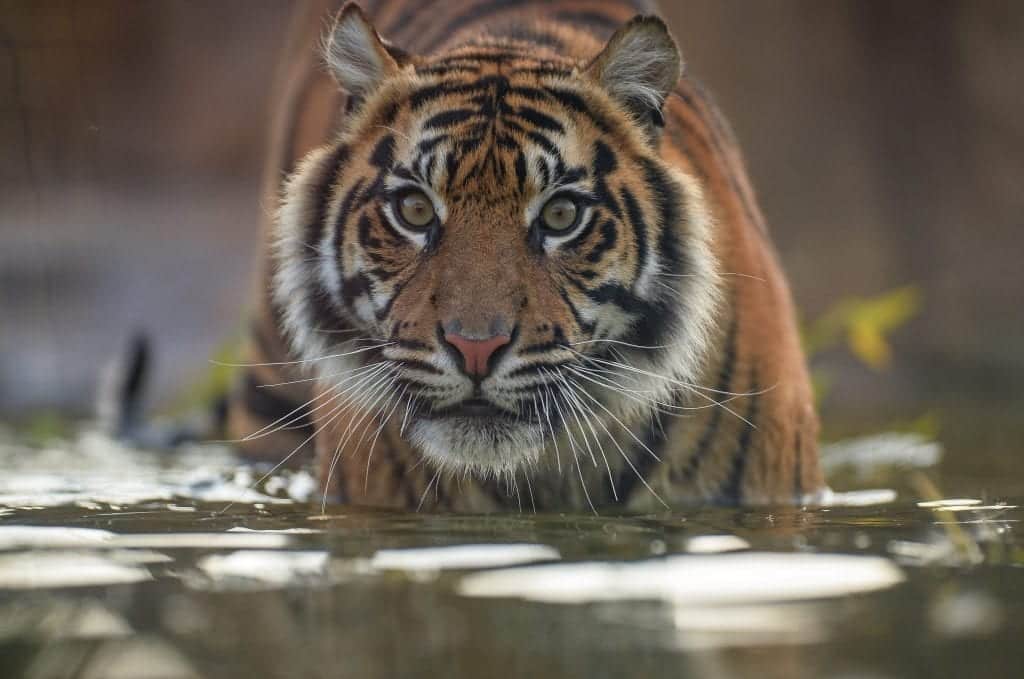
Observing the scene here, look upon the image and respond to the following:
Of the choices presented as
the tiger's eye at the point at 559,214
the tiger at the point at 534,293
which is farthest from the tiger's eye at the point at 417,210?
the tiger's eye at the point at 559,214

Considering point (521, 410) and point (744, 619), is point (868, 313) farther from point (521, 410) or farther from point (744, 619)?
point (744, 619)

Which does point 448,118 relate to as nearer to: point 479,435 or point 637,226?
point 637,226

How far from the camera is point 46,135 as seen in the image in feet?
16.6

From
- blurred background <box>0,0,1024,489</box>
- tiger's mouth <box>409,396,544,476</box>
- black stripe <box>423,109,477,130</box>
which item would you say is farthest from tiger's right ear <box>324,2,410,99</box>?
blurred background <box>0,0,1024,489</box>

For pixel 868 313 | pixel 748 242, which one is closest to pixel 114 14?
pixel 868 313

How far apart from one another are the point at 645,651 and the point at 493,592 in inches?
7.0

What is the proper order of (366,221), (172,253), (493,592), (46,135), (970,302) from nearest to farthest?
(493,592) → (366,221) → (970,302) → (46,135) → (172,253)

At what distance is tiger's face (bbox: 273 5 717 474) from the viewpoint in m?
1.53

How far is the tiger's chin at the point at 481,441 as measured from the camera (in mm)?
1562

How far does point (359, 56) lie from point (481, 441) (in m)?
0.58

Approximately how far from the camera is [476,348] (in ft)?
4.83

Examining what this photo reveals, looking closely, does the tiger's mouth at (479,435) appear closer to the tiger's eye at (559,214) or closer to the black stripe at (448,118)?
the tiger's eye at (559,214)

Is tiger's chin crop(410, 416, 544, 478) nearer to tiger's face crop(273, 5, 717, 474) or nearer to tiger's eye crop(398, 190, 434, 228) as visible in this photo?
tiger's face crop(273, 5, 717, 474)

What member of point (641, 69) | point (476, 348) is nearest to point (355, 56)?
point (641, 69)
